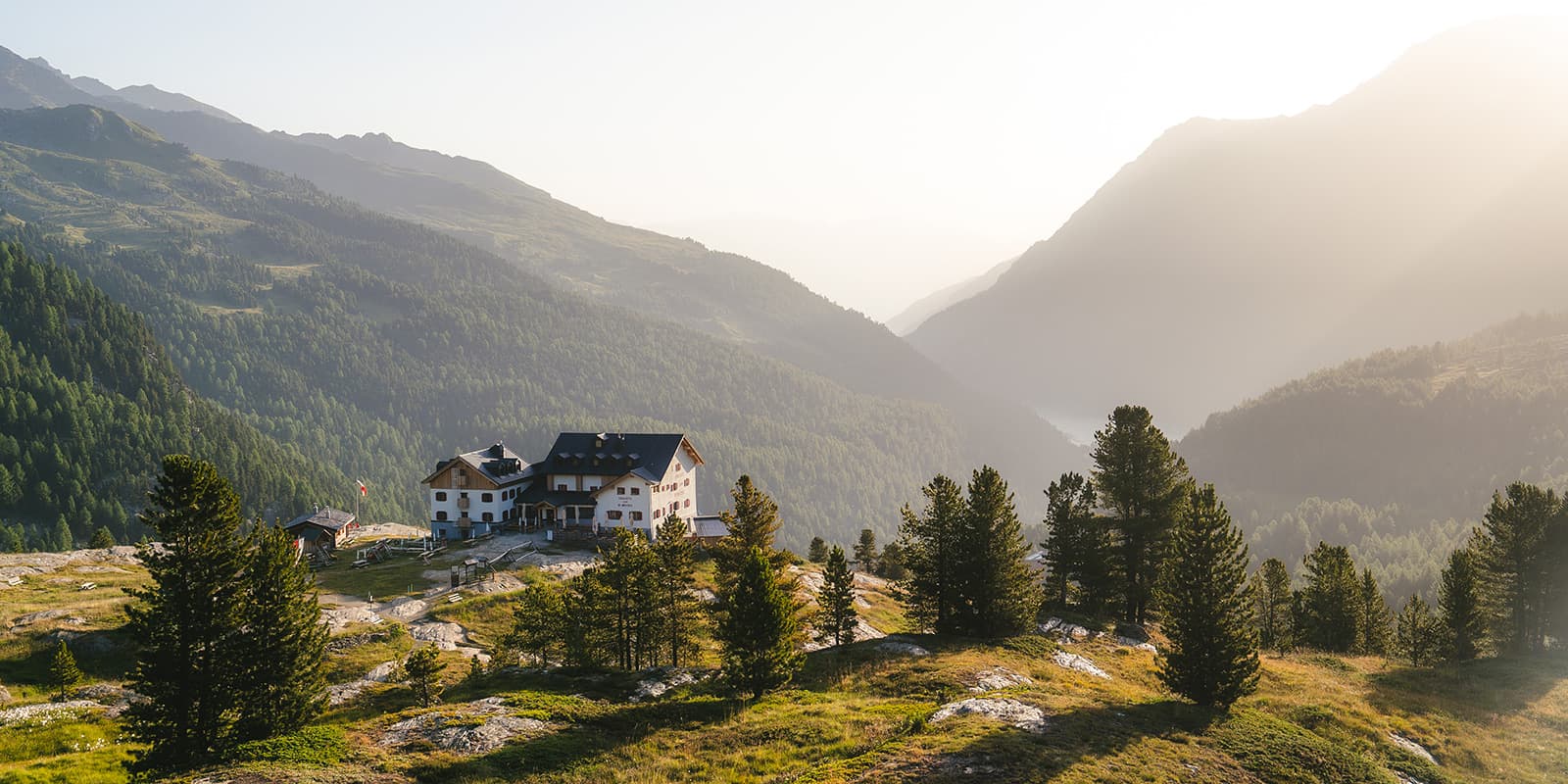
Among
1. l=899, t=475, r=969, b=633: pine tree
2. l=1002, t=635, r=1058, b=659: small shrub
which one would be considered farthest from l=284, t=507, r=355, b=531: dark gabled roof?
l=1002, t=635, r=1058, b=659: small shrub

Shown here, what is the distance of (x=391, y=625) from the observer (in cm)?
6219

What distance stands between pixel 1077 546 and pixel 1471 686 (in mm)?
28093

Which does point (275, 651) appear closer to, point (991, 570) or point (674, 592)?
point (674, 592)

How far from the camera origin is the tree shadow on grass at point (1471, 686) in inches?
1921

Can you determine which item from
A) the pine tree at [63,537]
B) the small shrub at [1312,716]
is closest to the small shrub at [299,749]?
the small shrub at [1312,716]

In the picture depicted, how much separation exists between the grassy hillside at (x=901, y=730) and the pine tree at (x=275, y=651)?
1.95 metres

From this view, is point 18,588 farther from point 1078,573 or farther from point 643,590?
point 1078,573

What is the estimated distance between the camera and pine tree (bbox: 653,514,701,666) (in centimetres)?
5112

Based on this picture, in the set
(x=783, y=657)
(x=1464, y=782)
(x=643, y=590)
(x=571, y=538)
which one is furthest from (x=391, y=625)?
(x=1464, y=782)

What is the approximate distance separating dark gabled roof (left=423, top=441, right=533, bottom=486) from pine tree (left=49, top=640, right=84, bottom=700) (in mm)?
49749

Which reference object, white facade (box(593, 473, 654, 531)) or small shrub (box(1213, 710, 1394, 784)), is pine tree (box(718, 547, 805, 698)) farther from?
white facade (box(593, 473, 654, 531))

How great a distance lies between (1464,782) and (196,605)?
5910cm

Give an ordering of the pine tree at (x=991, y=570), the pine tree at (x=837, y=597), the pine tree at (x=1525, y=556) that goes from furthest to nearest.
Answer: the pine tree at (x=1525, y=556)
the pine tree at (x=837, y=597)
the pine tree at (x=991, y=570)

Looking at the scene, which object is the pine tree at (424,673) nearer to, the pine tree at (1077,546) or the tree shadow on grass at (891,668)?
the tree shadow on grass at (891,668)
